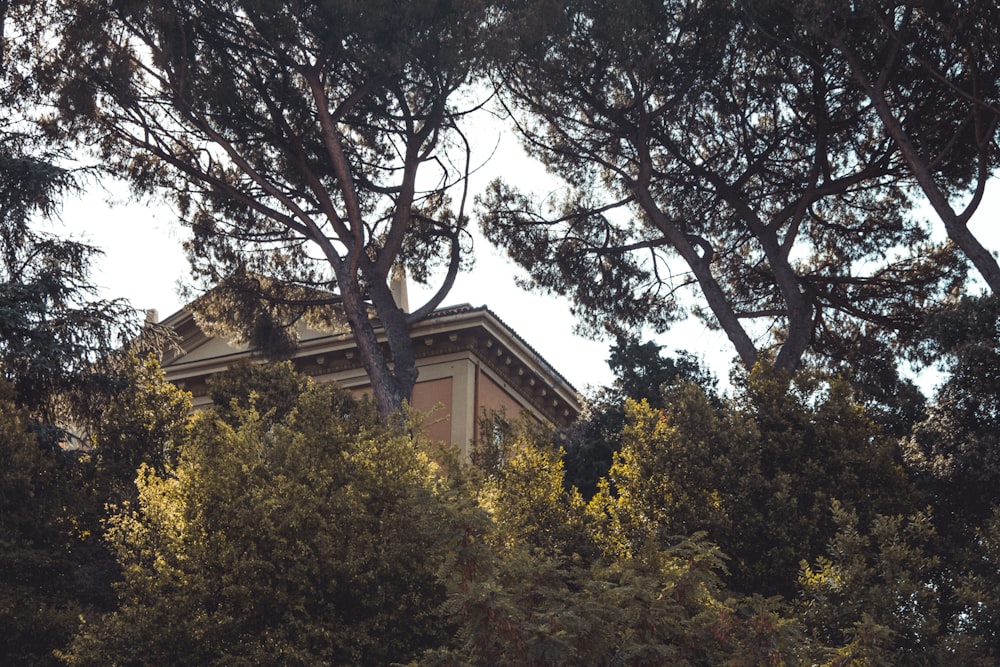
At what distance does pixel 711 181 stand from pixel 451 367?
6.32 meters

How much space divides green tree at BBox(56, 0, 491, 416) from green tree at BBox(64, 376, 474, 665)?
5.14 metres

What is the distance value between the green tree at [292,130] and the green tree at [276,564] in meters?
5.14

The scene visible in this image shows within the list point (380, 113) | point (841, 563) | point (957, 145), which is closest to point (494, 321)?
point (380, 113)

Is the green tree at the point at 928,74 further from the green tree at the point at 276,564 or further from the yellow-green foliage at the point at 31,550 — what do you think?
the yellow-green foliage at the point at 31,550

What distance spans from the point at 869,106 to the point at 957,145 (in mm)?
1415

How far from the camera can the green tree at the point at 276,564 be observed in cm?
1038

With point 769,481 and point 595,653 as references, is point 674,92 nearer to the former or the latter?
point 769,481

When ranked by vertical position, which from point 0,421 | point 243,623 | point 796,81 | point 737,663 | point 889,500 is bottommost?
point 737,663

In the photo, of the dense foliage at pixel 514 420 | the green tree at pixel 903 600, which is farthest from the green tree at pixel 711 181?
the green tree at pixel 903 600

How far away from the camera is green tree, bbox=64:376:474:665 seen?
34.1ft

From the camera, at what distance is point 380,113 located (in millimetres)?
18984

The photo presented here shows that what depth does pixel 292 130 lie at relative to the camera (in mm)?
18438

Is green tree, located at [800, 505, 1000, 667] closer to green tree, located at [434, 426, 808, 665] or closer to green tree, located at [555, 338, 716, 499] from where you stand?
green tree, located at [434, 426, 808, 665]

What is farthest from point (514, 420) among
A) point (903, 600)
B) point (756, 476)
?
point (903, 600)
